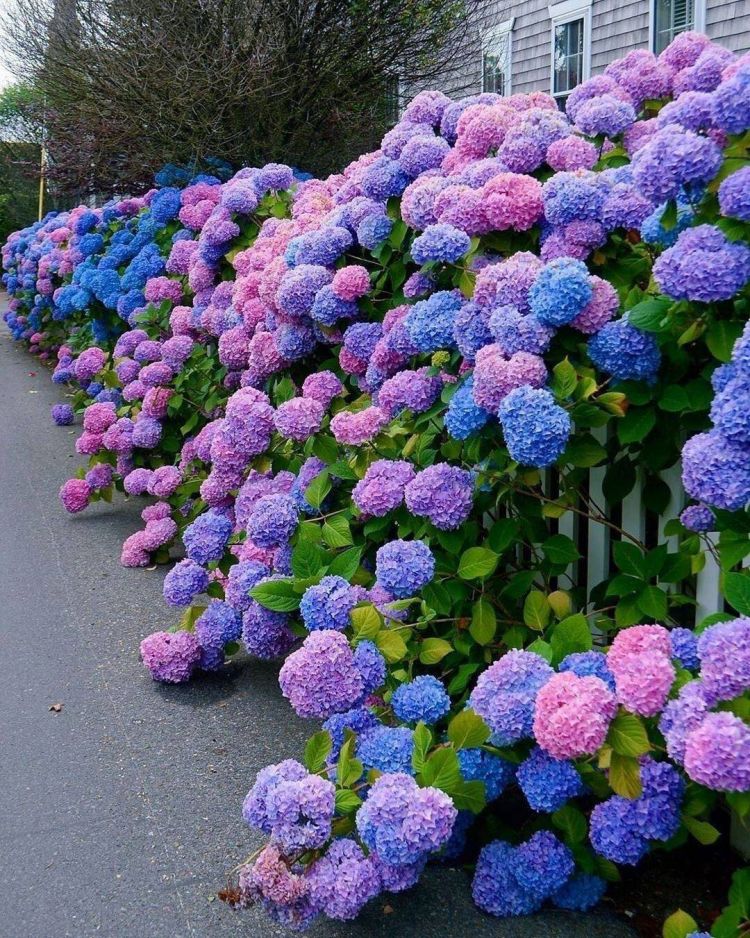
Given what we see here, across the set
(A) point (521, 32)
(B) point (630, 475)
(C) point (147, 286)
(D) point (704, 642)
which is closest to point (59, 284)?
(C) point (147, 286)

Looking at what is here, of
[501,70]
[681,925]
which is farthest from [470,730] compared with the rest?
[501,70]

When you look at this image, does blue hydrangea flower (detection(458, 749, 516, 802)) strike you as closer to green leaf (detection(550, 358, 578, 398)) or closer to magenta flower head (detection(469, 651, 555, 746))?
magenta flower head (detection(469, 651, 555, 746))

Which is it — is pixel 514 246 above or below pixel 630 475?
above

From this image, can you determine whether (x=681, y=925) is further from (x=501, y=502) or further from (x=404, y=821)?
(x=501, y=502)

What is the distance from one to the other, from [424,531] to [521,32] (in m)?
12.6

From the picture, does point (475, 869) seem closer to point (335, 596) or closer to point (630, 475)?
point (335, 596)

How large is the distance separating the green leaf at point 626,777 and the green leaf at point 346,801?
0.57m

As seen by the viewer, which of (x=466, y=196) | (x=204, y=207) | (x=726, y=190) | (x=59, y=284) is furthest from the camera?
(x=59, y=284)

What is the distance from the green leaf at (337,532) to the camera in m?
3.05

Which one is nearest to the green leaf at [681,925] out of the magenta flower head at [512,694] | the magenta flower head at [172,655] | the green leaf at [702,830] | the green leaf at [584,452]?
the green leaf at [702,830]

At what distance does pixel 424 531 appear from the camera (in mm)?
2814

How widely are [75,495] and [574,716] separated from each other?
4.32 meters

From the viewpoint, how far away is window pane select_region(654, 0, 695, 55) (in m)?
10.6

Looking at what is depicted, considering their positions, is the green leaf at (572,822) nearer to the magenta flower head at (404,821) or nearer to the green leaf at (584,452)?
the magenta flower head at (404,821)
